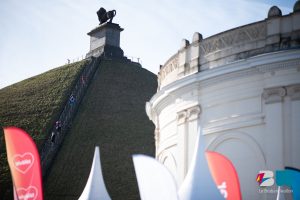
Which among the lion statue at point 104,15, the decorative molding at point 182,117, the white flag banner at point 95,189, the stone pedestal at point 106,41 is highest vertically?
the lion statue at point 104,15

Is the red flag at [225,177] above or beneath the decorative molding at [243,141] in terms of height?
beneath

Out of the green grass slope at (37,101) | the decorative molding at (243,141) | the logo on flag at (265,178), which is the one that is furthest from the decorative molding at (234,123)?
the green grass slope at (37,101)

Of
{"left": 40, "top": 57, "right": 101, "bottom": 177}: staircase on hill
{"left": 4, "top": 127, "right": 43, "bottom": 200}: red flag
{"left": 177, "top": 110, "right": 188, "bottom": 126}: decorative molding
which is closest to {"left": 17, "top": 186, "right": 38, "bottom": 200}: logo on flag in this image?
{"left": 4, "top": 127, "right": 43, "bottom": 200}: red flag

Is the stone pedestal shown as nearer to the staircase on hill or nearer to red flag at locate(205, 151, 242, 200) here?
the staircase on hill

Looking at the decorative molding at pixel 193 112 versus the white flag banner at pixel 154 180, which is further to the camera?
the decorative molding at pixel 193 112

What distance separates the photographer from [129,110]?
60.9 meters

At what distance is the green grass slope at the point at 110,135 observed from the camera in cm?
4388

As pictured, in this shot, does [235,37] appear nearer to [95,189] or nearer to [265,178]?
[265,178]

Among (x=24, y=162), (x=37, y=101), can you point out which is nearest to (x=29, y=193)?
(x=24, y=162)

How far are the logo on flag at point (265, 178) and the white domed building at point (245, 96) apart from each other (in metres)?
0.19

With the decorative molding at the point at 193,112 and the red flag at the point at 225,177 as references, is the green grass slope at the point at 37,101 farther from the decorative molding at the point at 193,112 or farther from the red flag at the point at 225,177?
the red flag at the point at 225,177

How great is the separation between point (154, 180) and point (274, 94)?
9640mm

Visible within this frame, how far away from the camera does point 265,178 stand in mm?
19922

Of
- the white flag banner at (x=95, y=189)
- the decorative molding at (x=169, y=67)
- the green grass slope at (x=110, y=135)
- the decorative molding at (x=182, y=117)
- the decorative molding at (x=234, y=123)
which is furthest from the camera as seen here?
the green grass slope at (x=110, y=135)
